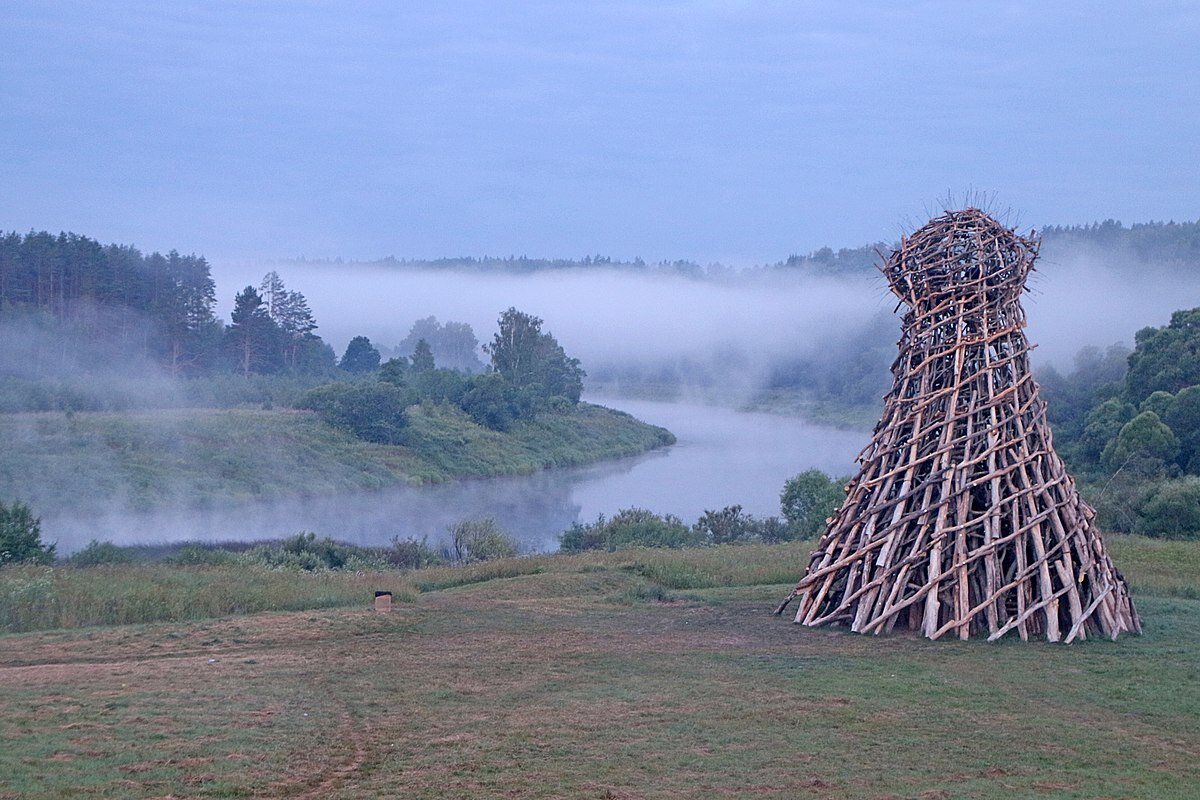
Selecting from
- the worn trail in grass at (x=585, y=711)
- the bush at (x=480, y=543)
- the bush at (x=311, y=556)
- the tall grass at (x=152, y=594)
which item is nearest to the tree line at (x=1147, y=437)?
the worn trail in grass at (x=585, y=711)

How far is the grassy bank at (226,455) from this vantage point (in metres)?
39.6

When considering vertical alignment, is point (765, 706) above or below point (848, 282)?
below

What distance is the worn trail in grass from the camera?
7.32 m

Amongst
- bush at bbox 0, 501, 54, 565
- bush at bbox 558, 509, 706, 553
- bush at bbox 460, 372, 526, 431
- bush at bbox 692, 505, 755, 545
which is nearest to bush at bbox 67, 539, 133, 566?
bush at bbox 0, 501, 54, 565

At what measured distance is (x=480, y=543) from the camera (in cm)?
2864

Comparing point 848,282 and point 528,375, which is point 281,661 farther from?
point 848,282

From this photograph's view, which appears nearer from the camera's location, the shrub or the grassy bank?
the shrub

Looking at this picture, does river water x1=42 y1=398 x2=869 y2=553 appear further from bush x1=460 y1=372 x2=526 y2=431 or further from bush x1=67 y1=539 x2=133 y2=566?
bush x1=67 y1=539 x2=133 y2=566

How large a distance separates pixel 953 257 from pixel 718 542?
1627 centimetres

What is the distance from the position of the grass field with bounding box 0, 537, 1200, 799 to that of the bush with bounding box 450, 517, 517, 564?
13.5 metres

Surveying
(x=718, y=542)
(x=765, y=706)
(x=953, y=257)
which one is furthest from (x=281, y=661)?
(x=718, y=542)

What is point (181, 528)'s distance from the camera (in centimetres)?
3853

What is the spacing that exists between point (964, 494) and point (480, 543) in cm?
1791

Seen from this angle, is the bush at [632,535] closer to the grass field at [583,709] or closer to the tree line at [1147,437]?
the tree line at [1147,437]
